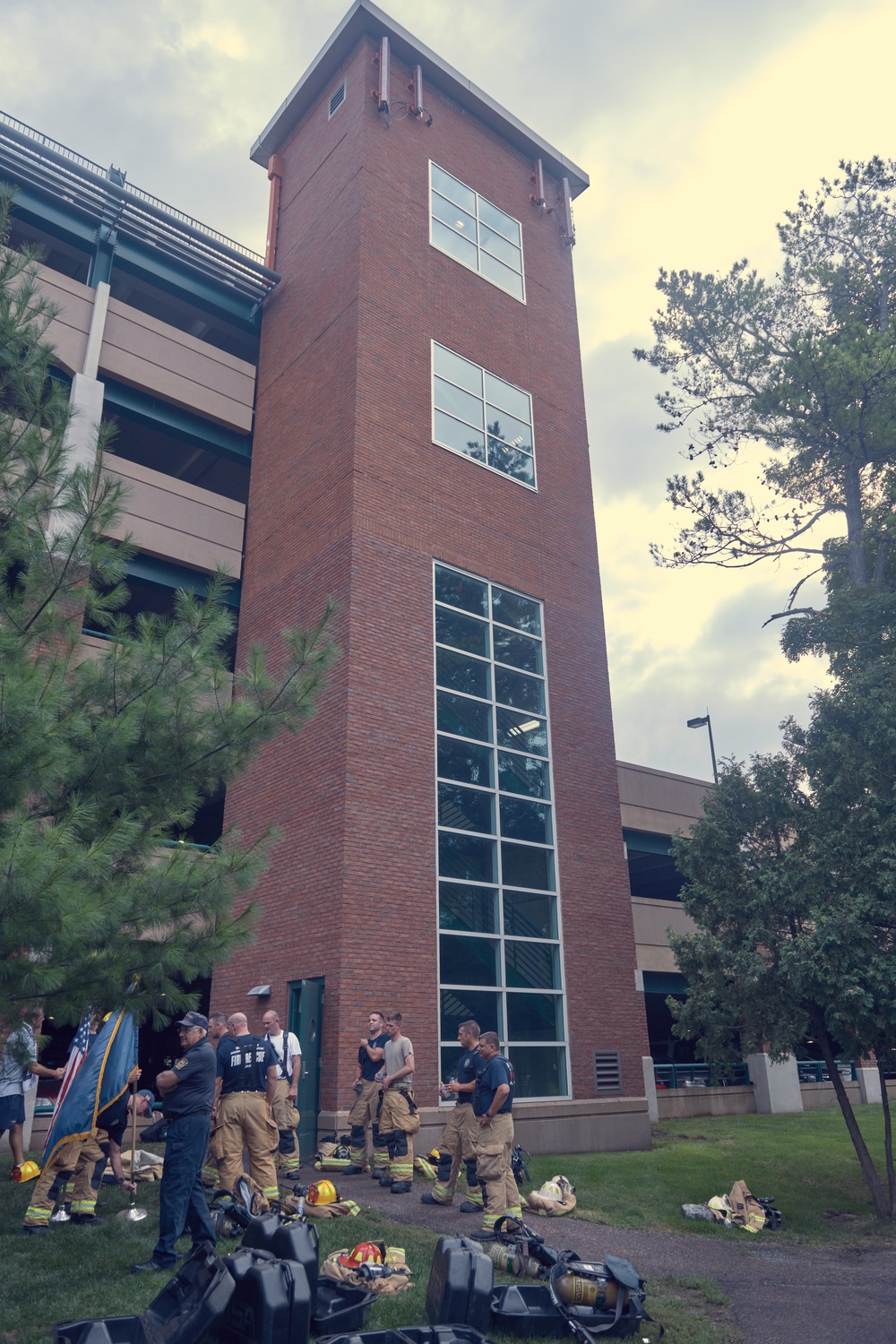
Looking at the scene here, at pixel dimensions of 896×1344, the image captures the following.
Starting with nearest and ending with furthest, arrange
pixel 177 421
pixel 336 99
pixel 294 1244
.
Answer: pixel 294 1244, pixel 177 421, pixel 336 99

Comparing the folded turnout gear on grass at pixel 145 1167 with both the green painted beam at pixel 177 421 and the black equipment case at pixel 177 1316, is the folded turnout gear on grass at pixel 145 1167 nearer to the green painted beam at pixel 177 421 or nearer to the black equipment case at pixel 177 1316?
the black equipment case at pixel 177 1316

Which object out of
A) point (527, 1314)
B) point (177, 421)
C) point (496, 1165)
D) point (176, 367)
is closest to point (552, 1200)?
point (496, 1165)

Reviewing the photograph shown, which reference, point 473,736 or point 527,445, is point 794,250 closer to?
point 527,445

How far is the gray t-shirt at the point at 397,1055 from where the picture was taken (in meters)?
11.9

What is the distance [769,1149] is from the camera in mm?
16016

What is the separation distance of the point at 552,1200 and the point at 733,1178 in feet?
13.0

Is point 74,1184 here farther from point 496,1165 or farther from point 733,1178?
point 733,1178

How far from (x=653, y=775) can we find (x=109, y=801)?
1964 cm

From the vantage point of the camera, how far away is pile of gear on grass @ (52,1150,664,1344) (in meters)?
5.27

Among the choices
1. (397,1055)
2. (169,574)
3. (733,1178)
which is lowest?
(733,1178)

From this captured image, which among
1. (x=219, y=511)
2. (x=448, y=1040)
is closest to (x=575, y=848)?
(x=448, y=1040)

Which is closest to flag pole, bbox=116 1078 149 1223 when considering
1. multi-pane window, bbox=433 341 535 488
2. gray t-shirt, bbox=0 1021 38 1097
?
gray t-shirt, bbox=0 1021 38 1097

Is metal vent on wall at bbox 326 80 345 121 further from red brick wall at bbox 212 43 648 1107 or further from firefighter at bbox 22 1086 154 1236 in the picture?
firefighter at bbox 22 1086 154 1236

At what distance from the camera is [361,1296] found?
6.17m
